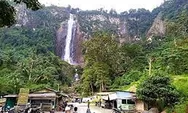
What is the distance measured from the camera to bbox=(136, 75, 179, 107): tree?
25562mm

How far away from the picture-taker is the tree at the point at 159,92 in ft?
83.9

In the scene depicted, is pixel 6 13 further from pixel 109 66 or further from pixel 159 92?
pixel 109 66

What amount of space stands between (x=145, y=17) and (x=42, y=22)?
46209 mm

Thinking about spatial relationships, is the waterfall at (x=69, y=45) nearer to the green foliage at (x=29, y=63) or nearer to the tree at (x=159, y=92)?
→ the green foliage at (x=29, y=63)

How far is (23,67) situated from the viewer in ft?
165

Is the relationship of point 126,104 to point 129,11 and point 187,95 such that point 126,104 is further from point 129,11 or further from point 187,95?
point 129,11

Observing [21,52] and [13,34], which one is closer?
[21,52]

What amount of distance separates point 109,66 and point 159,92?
2895 centimetres

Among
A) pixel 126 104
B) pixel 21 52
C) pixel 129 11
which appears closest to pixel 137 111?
pixel 126 104

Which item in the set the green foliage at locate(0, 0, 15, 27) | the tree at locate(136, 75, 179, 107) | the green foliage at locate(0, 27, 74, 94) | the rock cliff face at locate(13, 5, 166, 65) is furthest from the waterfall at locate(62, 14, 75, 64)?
the green foliage at locate(0, 0, 15, 27)

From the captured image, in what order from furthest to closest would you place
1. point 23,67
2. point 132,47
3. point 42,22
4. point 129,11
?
1. point 129,11
2. point 42,22
3. point 132,47
4. point 23,67

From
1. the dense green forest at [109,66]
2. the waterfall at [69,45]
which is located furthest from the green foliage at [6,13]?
the waterfall at [69,45]

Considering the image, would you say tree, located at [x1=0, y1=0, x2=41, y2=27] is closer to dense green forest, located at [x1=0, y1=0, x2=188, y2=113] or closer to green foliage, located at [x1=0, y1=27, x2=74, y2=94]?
dense green forest, located at [x1=0, y1=0, x2=188, y2=113]

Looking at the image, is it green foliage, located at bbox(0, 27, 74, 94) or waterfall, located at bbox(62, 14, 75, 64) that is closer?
green foliage, located at bbox(0, 27, 74, 94)
